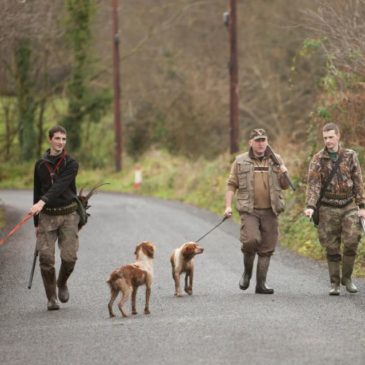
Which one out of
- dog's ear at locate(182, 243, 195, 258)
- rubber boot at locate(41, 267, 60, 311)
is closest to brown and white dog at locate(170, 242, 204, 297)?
dog's ear at locate(182, 243, 195, 258)

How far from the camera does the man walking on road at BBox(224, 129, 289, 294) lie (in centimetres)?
1149

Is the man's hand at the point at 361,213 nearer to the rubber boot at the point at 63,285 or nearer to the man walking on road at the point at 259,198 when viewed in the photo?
the man walking on road at the point at 259,198

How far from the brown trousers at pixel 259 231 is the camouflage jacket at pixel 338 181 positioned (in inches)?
21.6

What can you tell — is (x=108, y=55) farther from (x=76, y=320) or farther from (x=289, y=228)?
(x=76, y=320)

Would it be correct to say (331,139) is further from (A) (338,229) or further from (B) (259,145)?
(A) (338,229)

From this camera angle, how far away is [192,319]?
9.73m

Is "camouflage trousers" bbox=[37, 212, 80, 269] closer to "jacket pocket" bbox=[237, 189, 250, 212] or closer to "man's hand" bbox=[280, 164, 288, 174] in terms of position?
"jacket pocket" bbox=[237, 189, 250, 212]

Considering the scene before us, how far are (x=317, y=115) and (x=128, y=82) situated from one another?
28.1 metres

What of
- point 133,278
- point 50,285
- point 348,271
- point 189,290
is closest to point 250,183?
point 189,290

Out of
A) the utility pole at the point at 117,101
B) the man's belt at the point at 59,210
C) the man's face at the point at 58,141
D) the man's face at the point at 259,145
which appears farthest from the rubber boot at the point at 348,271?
the utility pole at the point at 117,101

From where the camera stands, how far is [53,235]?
10852 millimetres

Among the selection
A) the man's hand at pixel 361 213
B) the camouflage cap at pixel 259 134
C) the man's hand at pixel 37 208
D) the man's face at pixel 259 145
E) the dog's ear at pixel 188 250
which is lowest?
the dog's ear at pixel 188 250

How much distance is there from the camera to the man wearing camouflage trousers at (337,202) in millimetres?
11391

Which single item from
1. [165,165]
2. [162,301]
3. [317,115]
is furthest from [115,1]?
[162,301]
